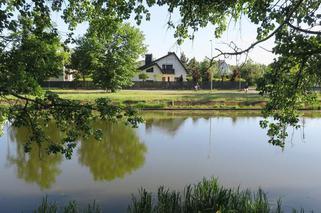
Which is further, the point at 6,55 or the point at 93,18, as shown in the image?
the point at 93,18

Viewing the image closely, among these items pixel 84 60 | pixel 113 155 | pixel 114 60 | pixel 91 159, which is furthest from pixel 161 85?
pixel 91 159

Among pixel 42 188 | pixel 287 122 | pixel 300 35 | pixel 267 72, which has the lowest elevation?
pixel 42 188

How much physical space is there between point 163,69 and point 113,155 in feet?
188

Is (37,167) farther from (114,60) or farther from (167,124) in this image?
(114,60)

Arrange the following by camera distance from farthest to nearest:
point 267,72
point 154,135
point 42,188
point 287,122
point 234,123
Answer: point 234,123 < point 154,135 < point 42,188 < point 287,122 < point 267,72

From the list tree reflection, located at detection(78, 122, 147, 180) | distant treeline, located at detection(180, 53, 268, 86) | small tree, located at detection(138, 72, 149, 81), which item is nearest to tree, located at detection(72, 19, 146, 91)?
distant treeline, located at detection(180, 53, 268, 86)

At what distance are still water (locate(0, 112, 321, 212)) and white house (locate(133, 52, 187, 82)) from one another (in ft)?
160

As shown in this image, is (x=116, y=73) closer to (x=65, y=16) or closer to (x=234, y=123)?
(x=234, y=123)

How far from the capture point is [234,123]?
2972 cm

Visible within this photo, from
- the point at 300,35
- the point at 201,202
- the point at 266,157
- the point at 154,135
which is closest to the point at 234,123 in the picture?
the point at 154,135

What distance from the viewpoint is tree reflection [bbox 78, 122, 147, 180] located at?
14945 millimetres

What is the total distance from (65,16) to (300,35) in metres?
3.72

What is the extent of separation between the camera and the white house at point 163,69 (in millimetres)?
73062

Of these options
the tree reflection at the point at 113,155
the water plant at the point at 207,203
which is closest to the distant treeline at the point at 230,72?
the water plant at the point at 207,203
